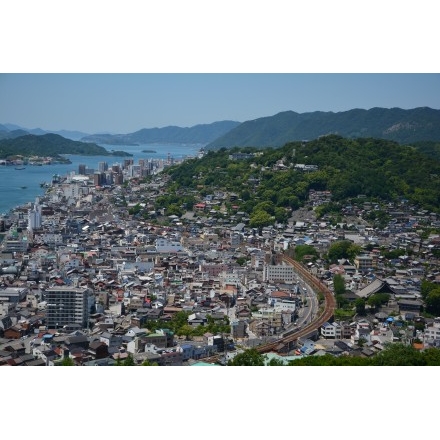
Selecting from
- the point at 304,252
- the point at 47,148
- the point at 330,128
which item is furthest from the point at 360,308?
the point at 47,148

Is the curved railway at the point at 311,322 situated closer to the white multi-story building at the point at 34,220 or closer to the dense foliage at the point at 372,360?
the dense foliage at the point at 372,360

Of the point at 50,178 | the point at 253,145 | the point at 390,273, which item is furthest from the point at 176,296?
the point at 50,178

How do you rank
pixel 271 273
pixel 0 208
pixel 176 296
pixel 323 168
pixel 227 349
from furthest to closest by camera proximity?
pixel 323 168 < pixel 0 208 < pixel 271 273 < pixel 176 296 < pixel 227 349

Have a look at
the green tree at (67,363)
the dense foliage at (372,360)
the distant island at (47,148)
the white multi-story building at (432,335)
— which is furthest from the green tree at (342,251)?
the distant island at (47,148)

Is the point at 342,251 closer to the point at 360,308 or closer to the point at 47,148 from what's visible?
the point at 360,308

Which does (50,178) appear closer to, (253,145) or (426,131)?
(253,145)

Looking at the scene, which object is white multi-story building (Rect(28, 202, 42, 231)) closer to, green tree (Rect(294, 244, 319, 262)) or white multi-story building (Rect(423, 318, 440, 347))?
green tree (Rect(294, 244, 319, 262))

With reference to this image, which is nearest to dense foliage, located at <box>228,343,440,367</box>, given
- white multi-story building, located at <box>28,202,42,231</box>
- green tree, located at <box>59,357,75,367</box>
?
green tree, located at <box>59,357,75,367</box>
